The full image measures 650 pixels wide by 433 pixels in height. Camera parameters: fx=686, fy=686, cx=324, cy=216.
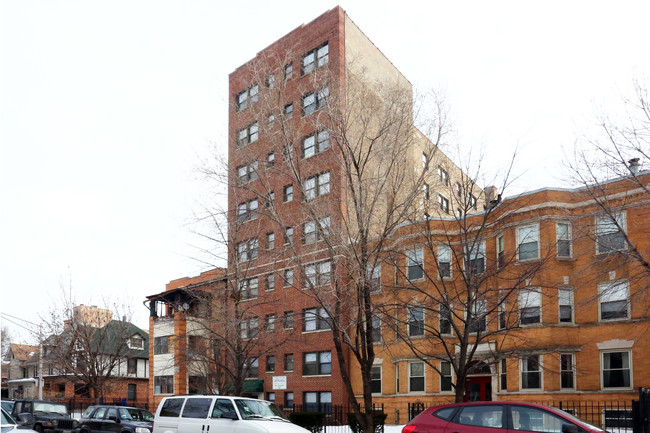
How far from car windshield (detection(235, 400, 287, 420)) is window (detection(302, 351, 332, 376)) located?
2264 cm

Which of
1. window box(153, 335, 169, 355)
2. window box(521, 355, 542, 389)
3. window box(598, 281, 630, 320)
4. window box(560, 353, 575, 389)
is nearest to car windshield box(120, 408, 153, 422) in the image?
window box(521, 355, 542, 389)

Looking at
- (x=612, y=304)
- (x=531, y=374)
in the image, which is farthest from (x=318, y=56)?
(x=531, y=374)

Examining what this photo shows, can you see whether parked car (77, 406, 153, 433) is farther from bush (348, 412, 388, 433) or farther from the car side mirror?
the car side mirror

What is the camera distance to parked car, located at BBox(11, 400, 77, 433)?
26395 millimetres

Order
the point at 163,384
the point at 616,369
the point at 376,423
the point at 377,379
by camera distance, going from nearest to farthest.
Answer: the point at 376,423, the point at 616,369, the point at 377,379, the point at 163,384

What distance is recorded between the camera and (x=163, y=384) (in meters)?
52.2

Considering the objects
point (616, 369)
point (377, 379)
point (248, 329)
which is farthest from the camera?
point (377, 379)

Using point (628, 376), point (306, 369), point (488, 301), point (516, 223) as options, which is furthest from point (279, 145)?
point (306, 369)

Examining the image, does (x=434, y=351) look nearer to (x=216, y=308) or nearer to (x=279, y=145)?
(x=216, y=308)

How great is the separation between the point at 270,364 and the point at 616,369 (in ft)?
71.7

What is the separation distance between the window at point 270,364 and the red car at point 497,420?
2952 centimetres

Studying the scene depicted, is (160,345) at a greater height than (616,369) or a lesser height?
lesser

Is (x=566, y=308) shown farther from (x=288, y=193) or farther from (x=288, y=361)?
(x=288, y=193)

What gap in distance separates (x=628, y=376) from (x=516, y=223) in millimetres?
7846
